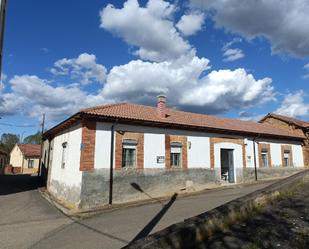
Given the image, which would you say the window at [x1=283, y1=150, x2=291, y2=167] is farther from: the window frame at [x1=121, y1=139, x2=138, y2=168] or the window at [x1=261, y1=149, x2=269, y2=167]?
the window frame at [x1=121, y1=139, x2=138, y2=168]

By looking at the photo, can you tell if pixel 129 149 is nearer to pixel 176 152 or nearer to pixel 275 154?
pixel 176 152

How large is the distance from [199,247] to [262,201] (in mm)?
3047

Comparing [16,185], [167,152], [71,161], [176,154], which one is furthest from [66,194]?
[16,185]

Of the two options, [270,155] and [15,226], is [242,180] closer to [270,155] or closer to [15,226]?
[270,155]

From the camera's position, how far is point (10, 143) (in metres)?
87.8

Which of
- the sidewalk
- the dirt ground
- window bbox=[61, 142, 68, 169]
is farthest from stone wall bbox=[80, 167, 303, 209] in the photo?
the dirt ground

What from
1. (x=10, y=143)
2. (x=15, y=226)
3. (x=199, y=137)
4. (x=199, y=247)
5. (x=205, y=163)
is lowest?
(x=15, y=226)

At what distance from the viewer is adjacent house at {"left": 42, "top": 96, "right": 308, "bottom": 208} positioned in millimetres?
12484

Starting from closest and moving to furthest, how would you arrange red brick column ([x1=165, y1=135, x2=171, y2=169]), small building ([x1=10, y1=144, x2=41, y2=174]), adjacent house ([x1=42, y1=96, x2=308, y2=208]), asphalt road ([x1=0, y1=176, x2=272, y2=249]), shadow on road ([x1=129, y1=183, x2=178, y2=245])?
asphalt road ([x1=0, y1=176, x2=272, y2=249])
shadow on road ([x1=129, y1=183, x2=178, y2=245])
adjacent house ([x1=42, y1=96, x2=308, y2=208])
red brick column ([x1=165, y1=135, x2=171, y2=169])
small building ([x1=10, y1=144, x2=41, y2=174])

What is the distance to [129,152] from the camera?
13859mm

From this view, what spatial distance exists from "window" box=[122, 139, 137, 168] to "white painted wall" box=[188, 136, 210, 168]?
3.70 meters

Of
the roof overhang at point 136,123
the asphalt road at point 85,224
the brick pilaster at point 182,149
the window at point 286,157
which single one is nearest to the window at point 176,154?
the brick pilaster at point 182,149

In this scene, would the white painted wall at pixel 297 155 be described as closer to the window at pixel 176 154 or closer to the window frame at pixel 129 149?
the window at pixel 176 154

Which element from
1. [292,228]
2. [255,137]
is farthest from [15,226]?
[255,137]
